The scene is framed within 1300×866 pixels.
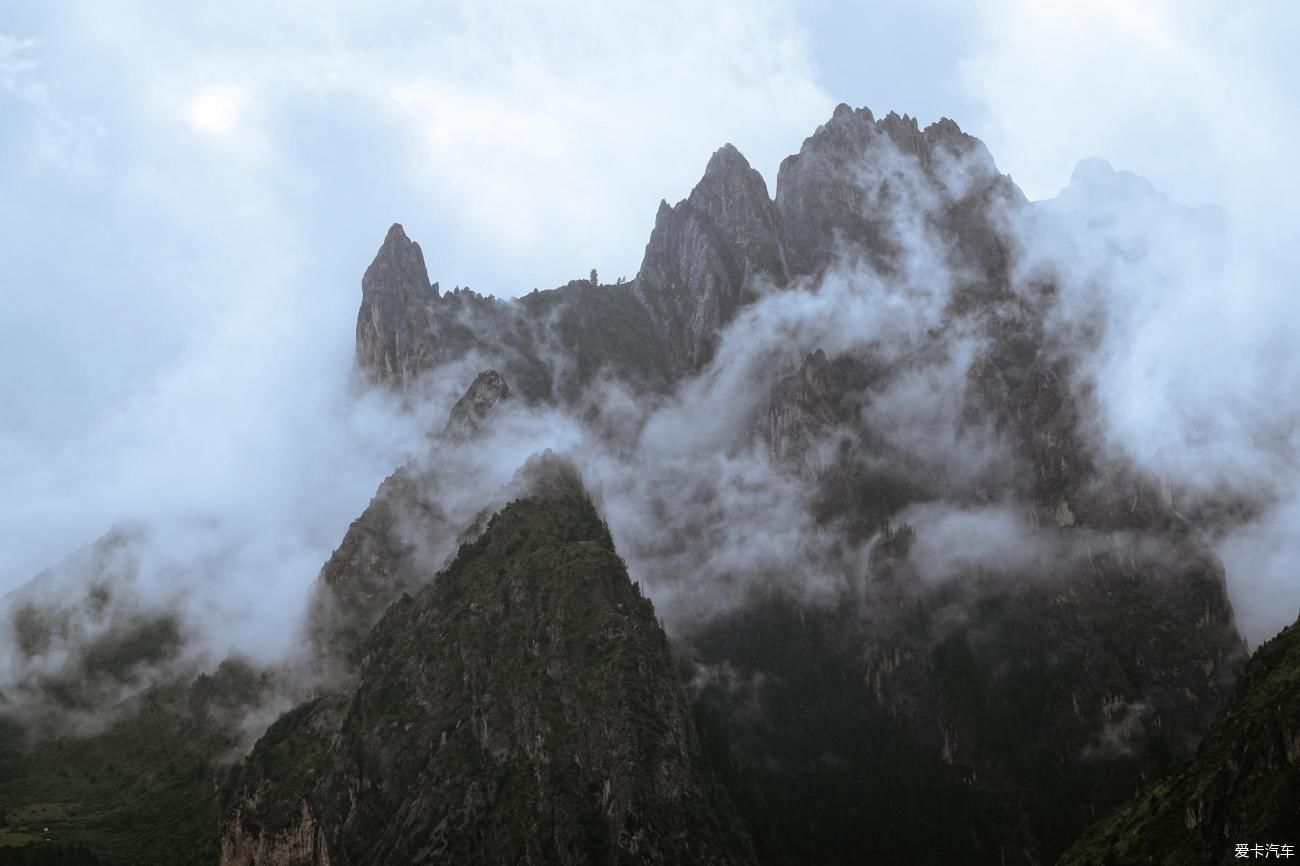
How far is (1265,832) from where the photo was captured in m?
160

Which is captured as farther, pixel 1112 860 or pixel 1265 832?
pixel 1112 860

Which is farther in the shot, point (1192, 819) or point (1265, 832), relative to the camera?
point (1192, 819)

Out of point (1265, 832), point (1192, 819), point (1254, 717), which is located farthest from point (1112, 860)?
point (1265, 832)

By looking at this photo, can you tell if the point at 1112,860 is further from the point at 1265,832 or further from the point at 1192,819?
the point at 1265,832

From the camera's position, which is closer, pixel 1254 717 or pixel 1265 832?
pixel 1265 832

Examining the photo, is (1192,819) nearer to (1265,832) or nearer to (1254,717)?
(1254,717)

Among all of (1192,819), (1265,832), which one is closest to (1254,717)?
(1192,819)

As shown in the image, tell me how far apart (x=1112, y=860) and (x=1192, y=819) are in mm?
14554

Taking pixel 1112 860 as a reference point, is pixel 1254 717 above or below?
above

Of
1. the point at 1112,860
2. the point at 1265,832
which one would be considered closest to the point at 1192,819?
the point at 1112,860

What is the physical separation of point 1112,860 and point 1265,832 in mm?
41040

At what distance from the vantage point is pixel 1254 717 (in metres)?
194

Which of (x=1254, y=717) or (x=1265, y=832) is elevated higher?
(x=1254, y=717)

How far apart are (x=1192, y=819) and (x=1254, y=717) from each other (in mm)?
17952
